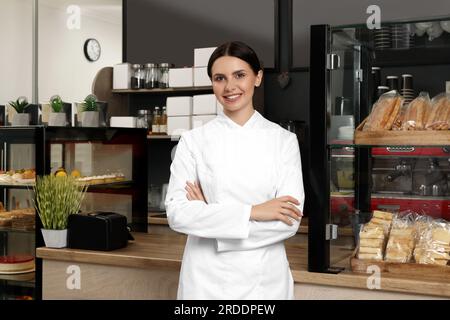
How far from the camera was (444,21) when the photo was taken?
2141mm

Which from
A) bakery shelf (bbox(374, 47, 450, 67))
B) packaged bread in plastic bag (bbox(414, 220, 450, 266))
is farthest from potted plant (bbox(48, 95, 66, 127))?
packaged bread in plastic bag (bbox(414, 220, 450, 266))

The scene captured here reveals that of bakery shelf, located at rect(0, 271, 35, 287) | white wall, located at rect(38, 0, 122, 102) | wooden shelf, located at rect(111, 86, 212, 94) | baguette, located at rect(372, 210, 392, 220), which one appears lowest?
bakery shelf, located at rect(0, 271, 35, 287)

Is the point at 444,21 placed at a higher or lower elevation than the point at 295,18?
lower

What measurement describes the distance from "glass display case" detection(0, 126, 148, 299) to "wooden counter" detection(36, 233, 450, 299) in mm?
136

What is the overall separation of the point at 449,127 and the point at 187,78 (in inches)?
109

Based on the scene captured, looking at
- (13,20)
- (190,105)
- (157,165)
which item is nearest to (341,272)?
(190,105)

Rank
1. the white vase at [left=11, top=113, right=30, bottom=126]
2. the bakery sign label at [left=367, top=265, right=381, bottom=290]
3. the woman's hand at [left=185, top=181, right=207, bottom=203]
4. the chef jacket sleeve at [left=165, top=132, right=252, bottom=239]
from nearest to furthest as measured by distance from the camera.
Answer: the chef jacket sleeve at [left=165, top=132, right=252, bottom=239] < the woman's hand at [left=185, top=181, right=207, bottom=203] < the bakery sign label at [left=367, top=265, right=381, bottom=290] < the white vase at [left=11, top=113, right=30, bottom=126]

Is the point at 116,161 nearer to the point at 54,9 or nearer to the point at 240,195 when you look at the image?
the point at 240,195

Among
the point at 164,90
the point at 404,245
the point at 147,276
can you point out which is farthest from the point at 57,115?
the point at 404,245

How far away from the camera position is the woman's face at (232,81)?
6.56ft

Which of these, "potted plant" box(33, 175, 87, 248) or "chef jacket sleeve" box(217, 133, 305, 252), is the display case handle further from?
"potted plant" box(33, 175, 87, 248)

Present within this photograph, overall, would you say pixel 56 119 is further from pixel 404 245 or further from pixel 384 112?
pixel 404 245

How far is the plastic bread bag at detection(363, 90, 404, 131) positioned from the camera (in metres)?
2.25

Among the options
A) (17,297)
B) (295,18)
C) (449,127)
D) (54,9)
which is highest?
(54,9)
